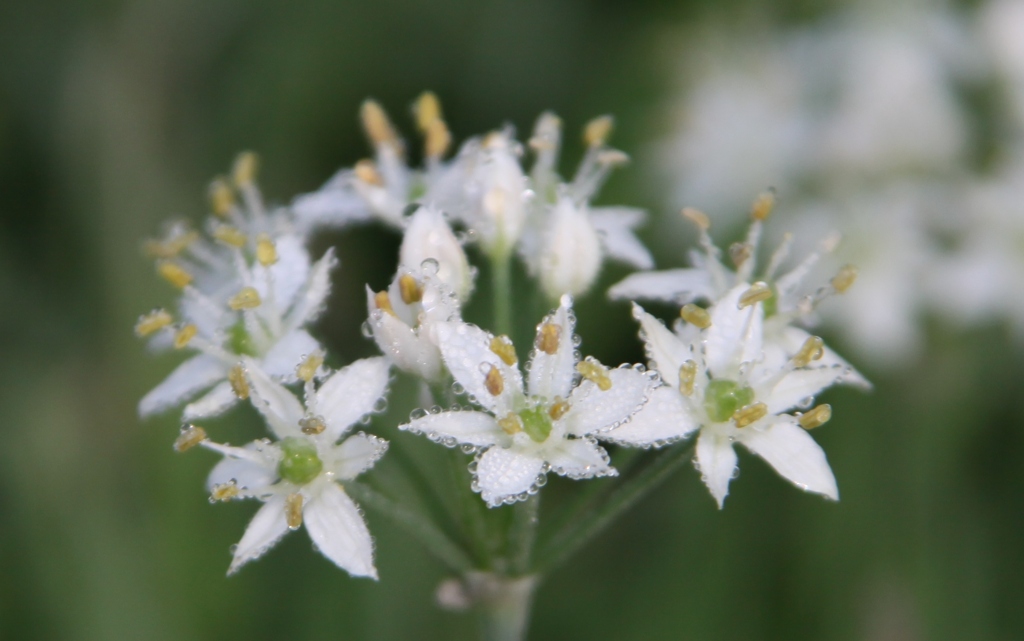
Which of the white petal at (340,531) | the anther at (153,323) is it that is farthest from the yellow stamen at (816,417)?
the anther at (153,323)

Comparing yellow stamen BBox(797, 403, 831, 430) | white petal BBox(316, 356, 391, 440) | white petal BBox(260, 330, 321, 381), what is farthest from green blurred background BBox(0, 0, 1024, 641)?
yellow stamen BBox(797, 403, 831, 430)

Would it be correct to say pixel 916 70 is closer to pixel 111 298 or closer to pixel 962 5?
pixel 962 5

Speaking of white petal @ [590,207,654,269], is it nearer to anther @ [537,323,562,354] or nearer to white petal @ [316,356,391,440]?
anther @ [537,323,562,354]

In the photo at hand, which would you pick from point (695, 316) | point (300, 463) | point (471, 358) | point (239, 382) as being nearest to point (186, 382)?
point (239, 382)

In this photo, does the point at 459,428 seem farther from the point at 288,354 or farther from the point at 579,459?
the point at 288,354

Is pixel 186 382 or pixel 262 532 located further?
pixel 186 382

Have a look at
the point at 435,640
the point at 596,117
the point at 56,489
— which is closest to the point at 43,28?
the point at 56,489
